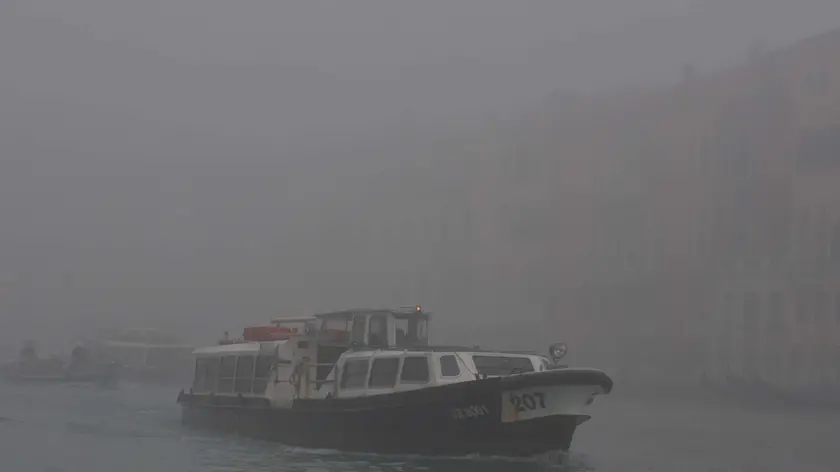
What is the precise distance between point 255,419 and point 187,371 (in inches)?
2246

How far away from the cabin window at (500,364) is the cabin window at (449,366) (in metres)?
0.58

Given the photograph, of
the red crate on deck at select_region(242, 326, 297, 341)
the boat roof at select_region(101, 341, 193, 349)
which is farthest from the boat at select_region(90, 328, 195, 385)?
the red crate on deck at select_region(242, 326, 297, 341)

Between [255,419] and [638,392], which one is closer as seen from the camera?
[255,419]

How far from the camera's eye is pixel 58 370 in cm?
6688

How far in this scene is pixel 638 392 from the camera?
53.8 meters

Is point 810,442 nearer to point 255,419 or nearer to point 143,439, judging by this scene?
point 255,419

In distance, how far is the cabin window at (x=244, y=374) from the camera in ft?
94.2

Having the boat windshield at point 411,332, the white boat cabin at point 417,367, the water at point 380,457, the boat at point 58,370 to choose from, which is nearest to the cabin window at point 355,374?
the white boat cabin at point 417,367

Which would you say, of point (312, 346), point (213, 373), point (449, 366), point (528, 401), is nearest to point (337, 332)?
point (312, 346)

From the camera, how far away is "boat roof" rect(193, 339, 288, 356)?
28.1 m

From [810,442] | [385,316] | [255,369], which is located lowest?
[810,442]

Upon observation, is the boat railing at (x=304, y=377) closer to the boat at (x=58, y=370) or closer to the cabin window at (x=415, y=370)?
the cabin window at (x=415, y=370)

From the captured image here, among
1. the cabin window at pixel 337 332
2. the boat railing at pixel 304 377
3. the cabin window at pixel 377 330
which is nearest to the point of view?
the cabin window at pixel 377 330

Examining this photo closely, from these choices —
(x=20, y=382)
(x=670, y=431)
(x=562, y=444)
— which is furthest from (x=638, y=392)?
(x=20, y=382)
